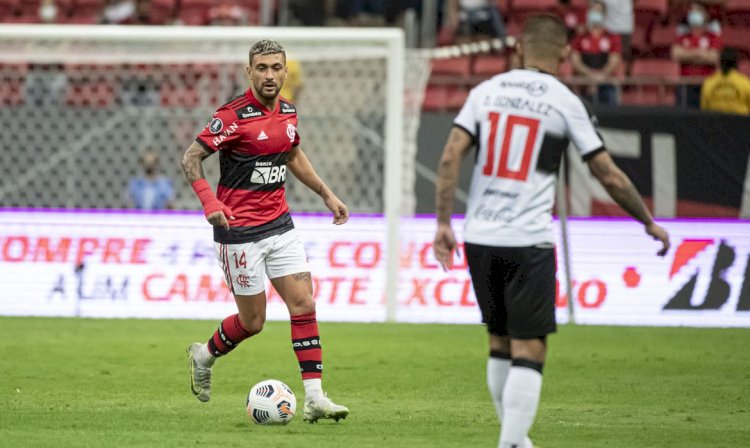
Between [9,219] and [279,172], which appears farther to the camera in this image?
[9,219]

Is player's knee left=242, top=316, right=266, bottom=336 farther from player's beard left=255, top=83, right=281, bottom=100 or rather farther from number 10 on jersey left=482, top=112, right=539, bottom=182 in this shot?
number 10 on jersey left=482, top=112, right=539, bottom=182

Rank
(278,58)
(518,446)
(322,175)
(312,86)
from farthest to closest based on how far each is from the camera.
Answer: (312,86) → (322,175) → (278,58) → (518,446)

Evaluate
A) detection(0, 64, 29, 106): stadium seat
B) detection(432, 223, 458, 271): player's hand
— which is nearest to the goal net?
detection(0, 64, 29, 106): stadium seat

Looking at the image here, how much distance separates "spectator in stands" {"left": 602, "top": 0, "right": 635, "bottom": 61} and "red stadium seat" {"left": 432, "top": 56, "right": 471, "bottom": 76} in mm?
2120

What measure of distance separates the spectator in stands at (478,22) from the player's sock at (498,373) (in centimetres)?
1357

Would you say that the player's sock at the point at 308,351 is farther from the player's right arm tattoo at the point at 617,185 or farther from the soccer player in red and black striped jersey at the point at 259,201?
the player's right arm tattoo at the point at 617,185

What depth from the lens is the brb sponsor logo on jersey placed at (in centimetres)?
852

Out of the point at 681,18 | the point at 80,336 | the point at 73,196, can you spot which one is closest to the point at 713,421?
the point at 80,336

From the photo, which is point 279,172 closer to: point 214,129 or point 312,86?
point 214,129

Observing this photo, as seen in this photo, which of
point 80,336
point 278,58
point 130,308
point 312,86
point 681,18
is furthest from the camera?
point 681,18

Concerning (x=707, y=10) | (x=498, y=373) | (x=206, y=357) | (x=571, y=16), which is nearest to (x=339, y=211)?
(x=206, y=357)

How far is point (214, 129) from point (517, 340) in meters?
2.83

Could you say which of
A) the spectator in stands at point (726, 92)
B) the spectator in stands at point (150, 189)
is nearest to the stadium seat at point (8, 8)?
the spectator in stands at point (150, 189)

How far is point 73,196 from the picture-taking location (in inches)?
675
